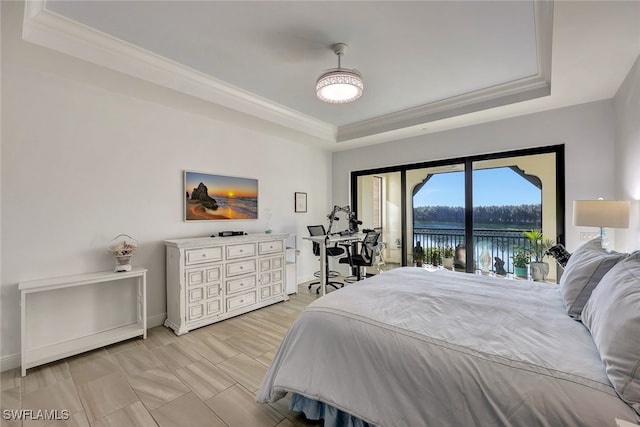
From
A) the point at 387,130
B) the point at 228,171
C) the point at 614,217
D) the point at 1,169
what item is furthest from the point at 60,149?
the point at 614,217

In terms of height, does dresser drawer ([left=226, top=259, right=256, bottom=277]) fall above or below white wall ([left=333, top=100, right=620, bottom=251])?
below

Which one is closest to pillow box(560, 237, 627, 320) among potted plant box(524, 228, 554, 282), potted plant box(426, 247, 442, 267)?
potted plant box(524, 228, 554, 282)

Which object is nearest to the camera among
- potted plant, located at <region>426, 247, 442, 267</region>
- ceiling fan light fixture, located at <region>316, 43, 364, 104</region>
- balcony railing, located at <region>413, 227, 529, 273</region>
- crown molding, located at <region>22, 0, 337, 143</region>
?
crown molding, located at <region>22, 0, 337, 143</region>

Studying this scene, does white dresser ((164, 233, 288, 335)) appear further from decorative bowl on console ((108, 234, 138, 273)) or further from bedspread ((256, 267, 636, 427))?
bedspread ((256, 267, 636, 427))

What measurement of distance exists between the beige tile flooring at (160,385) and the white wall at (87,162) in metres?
0.55

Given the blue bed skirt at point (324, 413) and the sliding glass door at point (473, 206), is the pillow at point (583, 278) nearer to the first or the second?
the blue bed skirt at point (324, 413)

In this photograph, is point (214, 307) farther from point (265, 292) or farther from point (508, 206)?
point (508, 206)

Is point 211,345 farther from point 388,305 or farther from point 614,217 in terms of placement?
point 614,217

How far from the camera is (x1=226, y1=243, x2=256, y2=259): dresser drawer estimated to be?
11.3ft

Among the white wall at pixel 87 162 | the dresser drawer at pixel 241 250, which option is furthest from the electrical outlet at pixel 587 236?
the white wall at pixel 87 162

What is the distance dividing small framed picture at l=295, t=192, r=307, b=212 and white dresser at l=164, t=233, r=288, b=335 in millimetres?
1076

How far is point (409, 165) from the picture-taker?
4.77 m

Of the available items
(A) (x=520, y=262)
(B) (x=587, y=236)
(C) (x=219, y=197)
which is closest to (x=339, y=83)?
(C) (x=219, y=197)

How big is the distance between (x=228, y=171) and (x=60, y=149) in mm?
1758
